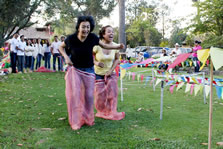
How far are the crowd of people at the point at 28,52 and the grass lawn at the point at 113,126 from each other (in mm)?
5685

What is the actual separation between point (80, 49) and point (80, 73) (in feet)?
1.38

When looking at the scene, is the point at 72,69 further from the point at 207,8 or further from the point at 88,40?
the point at 207,8

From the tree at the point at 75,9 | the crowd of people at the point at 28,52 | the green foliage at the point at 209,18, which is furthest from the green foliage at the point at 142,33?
the crowd of people at the point at 28,52

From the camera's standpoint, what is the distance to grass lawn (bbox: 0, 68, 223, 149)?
3768 millimetres

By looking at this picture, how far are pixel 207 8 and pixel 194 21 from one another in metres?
1.27

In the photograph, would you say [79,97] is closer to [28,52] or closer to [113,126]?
[113,126]

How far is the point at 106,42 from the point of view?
5.24m

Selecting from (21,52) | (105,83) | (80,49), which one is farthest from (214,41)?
(80,49)

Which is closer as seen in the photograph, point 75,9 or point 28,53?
point 28,53

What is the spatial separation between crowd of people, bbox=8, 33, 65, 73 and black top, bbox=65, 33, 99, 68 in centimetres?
856

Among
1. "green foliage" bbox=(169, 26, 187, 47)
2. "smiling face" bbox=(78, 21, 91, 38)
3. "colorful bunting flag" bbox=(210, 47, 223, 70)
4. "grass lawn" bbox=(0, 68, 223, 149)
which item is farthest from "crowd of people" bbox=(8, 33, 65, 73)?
"green foliage" bbox=(169, 26, 187, 47)

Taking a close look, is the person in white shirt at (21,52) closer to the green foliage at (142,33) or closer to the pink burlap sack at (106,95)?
the pink burlap sack at (106,95)

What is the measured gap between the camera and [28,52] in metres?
14.0

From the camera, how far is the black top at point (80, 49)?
4.58 metres
